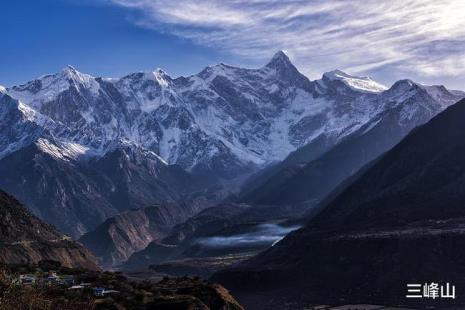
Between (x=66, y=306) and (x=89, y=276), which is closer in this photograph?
(x=66, y=306)

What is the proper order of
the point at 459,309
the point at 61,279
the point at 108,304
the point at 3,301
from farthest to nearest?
the point at 459,309 < the point at 61,279 < the point at 108,304 < the point at 3,301

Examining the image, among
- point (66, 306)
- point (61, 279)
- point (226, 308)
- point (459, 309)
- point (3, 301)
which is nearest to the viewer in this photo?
point (3, 301)

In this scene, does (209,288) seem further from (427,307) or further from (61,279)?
(427,307)

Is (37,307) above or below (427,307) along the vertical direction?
above

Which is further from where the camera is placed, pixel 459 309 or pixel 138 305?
pixel 459 309

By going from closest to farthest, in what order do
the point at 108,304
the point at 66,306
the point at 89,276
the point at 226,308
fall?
the point at 66,306, the point at 108,304, the point at 226,308, the point at 89,276

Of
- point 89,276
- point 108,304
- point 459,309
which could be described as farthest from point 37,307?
point 459,309

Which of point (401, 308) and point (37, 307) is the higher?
point (37, 307)

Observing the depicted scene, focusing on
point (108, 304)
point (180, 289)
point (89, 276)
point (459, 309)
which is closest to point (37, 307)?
point (108, 304)

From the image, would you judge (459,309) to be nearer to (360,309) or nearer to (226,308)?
(360,309)
